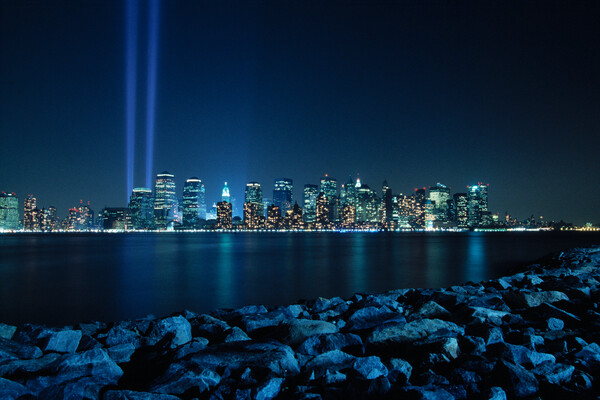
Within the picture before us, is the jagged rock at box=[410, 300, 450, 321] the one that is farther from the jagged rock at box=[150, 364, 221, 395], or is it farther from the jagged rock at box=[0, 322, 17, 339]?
the jagged rock at box=[0, 322, 17, 339]

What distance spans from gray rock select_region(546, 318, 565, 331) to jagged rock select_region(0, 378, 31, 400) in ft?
23.8

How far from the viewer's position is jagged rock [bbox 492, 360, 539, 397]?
14.1 feet

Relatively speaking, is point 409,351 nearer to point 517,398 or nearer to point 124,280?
point 517,398

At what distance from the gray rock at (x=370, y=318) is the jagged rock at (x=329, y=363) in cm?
208

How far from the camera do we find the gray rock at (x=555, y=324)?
669 cm

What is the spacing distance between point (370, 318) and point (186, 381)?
13.0ft

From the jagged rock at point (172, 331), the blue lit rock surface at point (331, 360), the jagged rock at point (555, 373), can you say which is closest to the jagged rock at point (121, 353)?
the blue lit rock surface at point (331, 360)

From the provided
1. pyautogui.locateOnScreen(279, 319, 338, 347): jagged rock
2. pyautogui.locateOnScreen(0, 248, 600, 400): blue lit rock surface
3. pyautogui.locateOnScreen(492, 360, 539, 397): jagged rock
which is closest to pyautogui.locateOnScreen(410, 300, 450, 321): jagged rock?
pyautogui.locateOnScreen(0, 248, 600, 400): blue lit rock surface

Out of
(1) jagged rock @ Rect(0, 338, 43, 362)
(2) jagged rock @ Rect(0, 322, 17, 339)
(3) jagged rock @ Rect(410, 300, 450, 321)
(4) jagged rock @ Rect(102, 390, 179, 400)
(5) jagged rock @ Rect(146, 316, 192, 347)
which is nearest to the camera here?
(4) jagged rock @ Rect(102, 390, 179, 400)

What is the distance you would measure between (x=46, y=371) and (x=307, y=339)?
332cm

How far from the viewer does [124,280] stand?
27.0m

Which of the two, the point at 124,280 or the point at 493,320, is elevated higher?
the point at 493,320

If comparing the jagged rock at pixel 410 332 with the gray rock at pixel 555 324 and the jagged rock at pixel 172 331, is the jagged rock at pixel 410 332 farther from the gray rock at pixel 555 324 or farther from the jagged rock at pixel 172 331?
the jagged rock at pixel 172 331

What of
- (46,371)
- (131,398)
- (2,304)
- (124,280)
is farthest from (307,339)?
(124,280)
